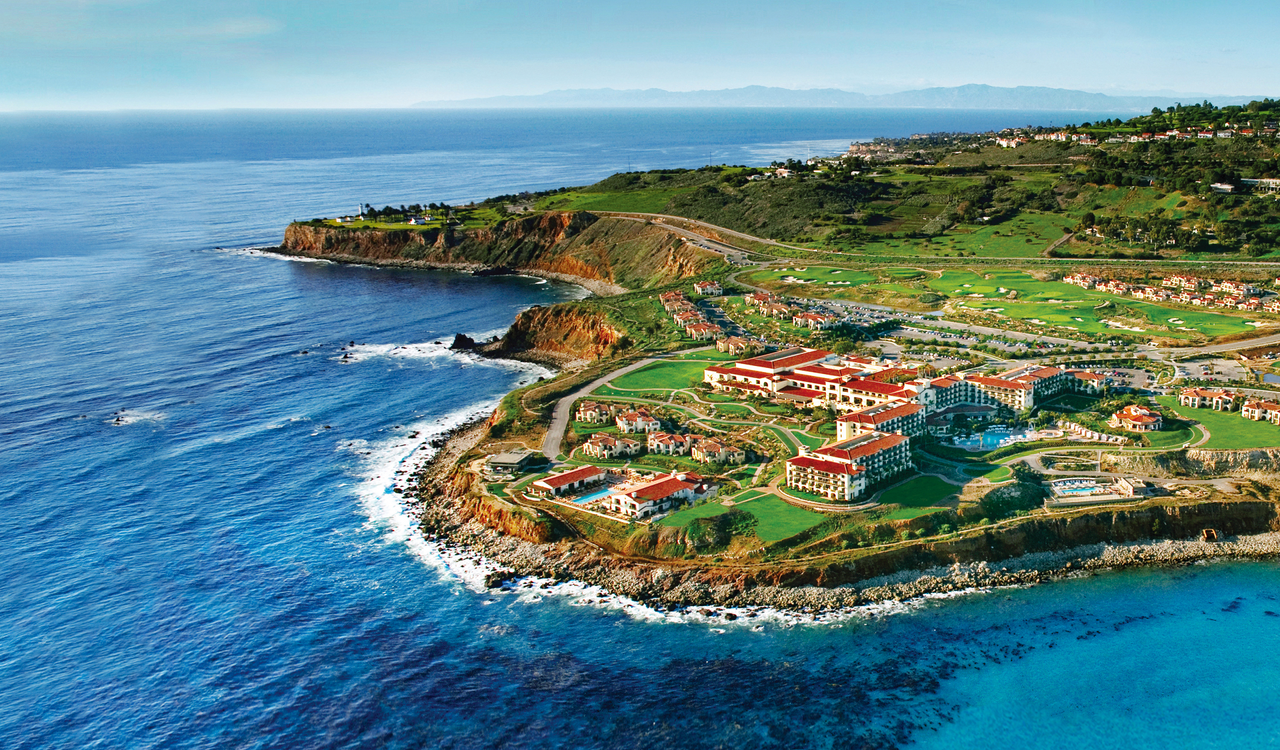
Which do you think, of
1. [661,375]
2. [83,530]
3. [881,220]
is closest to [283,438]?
[83,530]

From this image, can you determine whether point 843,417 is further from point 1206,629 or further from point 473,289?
point 473,289

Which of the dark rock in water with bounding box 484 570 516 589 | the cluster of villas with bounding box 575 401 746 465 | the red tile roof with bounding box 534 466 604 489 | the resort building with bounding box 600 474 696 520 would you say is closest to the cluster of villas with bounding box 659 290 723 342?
the cluster of villas with bounding box 575 401 746 465

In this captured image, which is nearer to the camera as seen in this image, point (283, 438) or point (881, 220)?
point (283, 438)

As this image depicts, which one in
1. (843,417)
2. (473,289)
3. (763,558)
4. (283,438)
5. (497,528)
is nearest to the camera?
(763,558)

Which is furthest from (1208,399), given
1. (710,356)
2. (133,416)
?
(133,416)

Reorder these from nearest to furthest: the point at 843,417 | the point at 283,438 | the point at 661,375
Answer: the point at 843,417, the point at 283,438, the point at 661,375

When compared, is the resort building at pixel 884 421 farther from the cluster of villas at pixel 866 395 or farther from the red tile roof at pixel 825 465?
the red tile roof at pixel 825 465

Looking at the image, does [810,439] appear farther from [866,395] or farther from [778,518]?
[778,518]

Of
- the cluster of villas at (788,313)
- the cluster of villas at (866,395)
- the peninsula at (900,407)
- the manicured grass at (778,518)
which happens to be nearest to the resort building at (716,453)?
the peninsula at (900,407)
